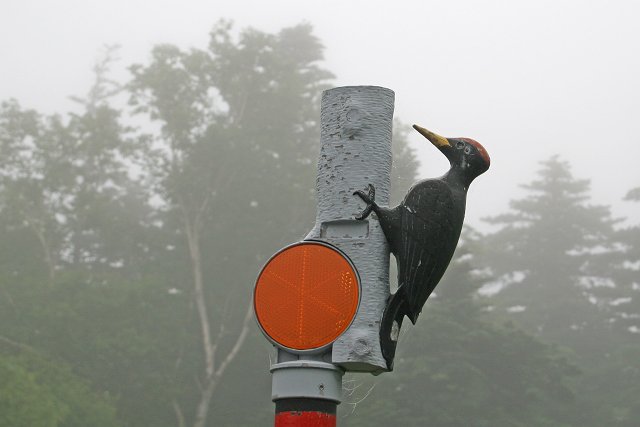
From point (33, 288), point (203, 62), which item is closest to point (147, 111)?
point (203, 62)

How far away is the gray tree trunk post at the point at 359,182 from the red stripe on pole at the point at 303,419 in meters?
0.15

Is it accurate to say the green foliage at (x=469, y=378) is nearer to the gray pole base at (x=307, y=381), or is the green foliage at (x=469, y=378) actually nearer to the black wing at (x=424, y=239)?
the black wing at (x=424, y=239)

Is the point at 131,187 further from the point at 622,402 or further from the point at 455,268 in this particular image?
the point at 622,402

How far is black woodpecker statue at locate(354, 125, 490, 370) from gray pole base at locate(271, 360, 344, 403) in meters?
0.18

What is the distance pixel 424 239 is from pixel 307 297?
15.8 inches

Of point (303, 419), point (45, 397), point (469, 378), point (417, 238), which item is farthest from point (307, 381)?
point (469, 378)

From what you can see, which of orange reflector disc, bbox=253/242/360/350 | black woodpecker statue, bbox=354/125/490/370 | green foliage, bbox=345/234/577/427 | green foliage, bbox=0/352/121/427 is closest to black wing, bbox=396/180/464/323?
black woodpecker statue, bbox=354/125/490/370

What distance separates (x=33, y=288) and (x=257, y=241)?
7.12 m

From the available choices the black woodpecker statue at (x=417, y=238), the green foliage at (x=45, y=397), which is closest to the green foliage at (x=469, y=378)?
the green foliage at (x=45, y=397)

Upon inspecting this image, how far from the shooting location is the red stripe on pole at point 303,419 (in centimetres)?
230

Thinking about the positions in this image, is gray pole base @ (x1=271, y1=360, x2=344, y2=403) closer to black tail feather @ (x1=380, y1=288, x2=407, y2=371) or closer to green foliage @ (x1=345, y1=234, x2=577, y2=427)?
black tail feather @ (x1=380, y1=288, x2=407, y2=371)

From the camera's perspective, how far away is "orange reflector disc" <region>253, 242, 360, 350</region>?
2.37 meters

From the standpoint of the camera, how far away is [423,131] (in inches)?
104

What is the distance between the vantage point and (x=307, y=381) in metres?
2.34
